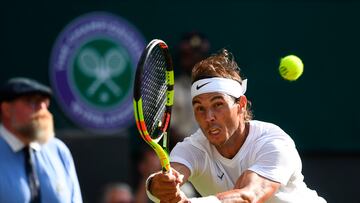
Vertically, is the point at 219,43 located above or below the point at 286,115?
above

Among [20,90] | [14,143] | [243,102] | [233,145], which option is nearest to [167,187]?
[233,145]

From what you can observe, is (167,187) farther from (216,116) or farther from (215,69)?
(215,69)

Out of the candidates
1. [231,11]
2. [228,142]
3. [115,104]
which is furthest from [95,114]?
[228,142]

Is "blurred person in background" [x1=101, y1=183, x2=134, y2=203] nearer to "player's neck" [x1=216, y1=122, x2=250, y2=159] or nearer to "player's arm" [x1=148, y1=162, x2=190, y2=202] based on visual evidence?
"player's neck" [x1=216, y1=122, x2=250, y2=159]

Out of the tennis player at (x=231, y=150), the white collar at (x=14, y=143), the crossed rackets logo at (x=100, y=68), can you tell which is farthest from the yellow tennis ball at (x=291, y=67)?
the crossed rackets logo at (x=100, y=68)

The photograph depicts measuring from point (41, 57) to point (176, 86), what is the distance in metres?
1.32

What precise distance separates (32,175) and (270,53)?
391 cm

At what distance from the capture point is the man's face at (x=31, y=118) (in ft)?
23.0

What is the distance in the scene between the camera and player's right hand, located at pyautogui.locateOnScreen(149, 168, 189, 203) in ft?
17.8

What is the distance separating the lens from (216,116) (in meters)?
6.04

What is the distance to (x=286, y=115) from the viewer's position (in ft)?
33.4

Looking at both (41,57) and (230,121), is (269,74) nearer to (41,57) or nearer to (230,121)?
(41,57)

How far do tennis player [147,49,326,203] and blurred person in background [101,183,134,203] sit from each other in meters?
2.73

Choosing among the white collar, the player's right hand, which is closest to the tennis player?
the player's right hand
